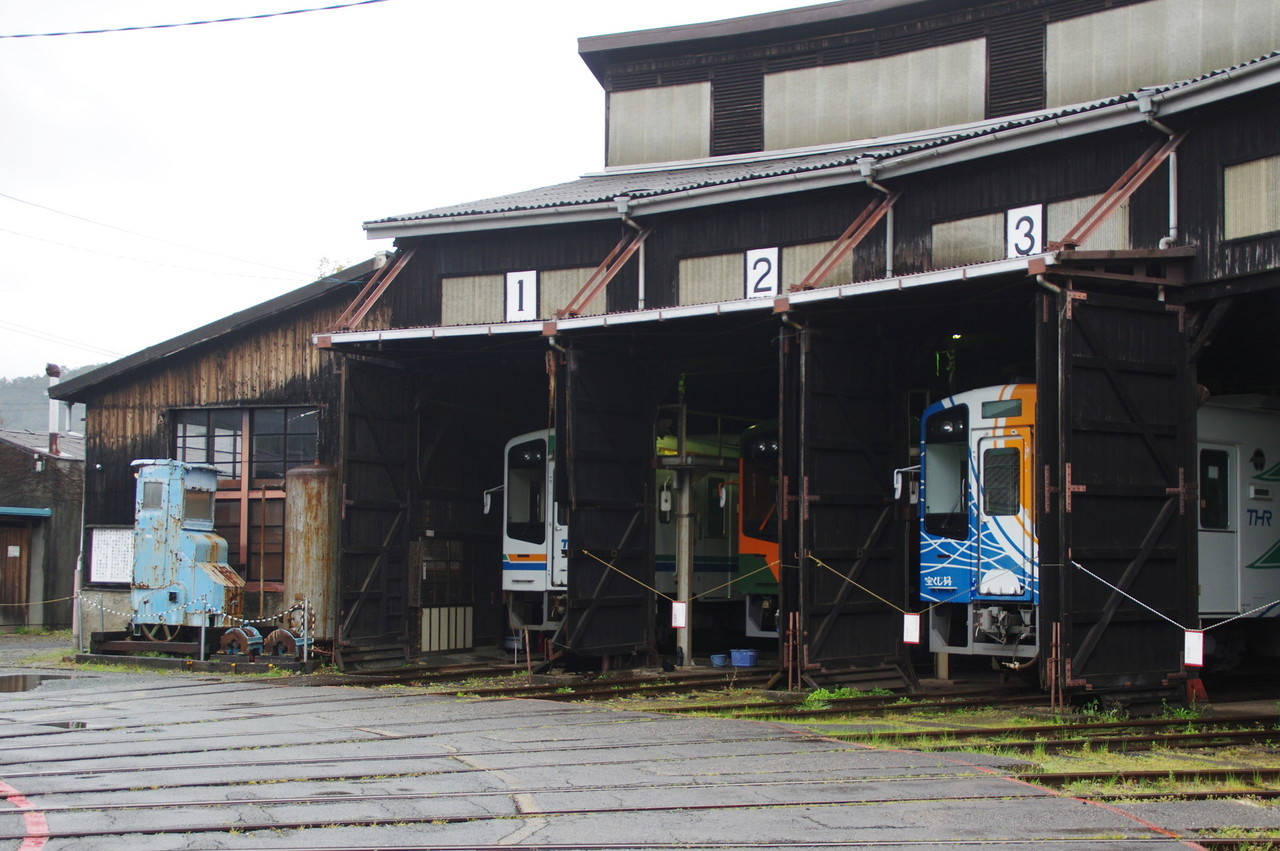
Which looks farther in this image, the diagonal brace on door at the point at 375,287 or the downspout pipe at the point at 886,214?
the diagonal brace on door at the point at 375,287

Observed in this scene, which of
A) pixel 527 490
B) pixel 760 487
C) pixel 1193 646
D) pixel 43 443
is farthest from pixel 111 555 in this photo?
pixel 1193 646

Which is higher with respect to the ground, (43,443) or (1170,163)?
(1170,163)

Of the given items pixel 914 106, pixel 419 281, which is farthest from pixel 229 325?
pixel 914 106


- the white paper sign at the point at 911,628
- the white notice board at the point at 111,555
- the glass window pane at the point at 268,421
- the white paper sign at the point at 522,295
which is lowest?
the white paper sign at the point at 911,628

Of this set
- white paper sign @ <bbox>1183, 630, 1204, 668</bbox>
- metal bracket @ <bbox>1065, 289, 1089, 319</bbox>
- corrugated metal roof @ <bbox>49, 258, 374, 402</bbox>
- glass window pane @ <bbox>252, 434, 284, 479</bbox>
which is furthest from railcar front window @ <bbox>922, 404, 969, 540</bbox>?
glass window pane @ <bbox>252, 434, 284, 479</bbox>

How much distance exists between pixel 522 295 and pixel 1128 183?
9.51m

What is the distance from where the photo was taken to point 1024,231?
1639 cm

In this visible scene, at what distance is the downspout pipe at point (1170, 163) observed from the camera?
47.3ft

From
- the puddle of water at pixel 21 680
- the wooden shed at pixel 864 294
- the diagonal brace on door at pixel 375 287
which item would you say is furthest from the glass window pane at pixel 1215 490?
the puddle of water at pixel 21 680

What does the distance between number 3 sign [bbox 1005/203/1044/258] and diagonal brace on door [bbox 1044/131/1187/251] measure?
1.23 meters

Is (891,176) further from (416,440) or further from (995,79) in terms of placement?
(416,440)

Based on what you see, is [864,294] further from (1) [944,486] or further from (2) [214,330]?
(2) [214,330]

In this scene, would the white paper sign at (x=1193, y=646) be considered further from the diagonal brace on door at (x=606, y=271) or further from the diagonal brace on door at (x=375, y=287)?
the diagonal brace on door at (x=375, y=287)

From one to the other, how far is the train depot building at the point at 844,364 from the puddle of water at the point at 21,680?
408 cm
